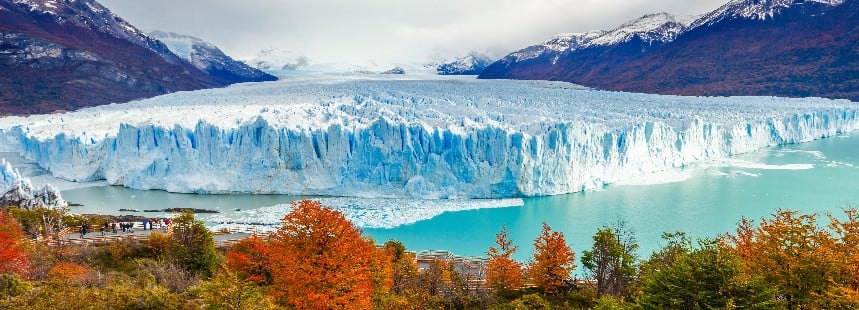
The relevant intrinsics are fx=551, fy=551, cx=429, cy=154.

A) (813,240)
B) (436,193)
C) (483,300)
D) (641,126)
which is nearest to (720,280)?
(813,240)

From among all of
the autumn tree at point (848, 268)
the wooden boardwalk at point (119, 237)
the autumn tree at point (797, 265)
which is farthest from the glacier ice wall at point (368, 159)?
the autumn tree at point (848, 268)

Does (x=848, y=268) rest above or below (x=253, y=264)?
above

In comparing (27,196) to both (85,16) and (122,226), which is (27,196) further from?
(85,16)

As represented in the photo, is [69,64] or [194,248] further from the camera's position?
[69,64]

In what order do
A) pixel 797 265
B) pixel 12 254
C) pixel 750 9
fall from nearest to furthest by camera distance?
pixel 797 265 → pixel 12 254 → pixel 750 9

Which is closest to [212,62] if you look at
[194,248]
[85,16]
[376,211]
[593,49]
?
[85,16]

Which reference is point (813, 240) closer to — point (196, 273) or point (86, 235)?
point (196, 273)

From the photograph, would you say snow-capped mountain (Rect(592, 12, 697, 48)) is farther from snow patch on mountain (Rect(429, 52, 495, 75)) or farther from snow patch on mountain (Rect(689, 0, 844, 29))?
snow patch on mountain (Rect(429, 52, 495, 75))
